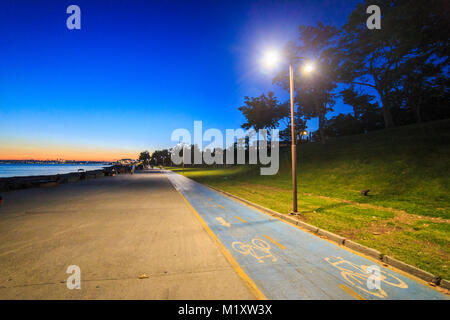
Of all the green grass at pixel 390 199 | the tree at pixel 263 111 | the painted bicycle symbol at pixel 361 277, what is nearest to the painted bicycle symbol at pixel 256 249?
the painted bicycle symbol at pixel 361 277

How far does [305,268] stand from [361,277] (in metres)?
1.03

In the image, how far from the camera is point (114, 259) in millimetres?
4781

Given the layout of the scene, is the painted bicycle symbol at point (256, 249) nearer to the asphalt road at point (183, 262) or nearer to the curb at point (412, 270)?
the asphalt road at point (183, 262)

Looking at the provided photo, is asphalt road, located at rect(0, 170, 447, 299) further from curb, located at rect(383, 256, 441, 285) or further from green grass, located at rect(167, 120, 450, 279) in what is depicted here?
green grass, located at rect(167, 120, 450, 279)

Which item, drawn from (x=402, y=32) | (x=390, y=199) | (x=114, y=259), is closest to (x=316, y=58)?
(x=402, y=32)

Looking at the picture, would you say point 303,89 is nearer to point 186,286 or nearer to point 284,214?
point 284,214

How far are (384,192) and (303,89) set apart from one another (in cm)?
2420

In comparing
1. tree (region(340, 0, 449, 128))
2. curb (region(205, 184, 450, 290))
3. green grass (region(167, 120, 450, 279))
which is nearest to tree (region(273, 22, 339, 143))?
tree (region(340, 0, 449, 128))

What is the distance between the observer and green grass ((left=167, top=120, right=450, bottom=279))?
5.55 metres

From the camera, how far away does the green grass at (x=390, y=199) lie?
5.55 metres

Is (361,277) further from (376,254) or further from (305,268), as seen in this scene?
(376,254)
